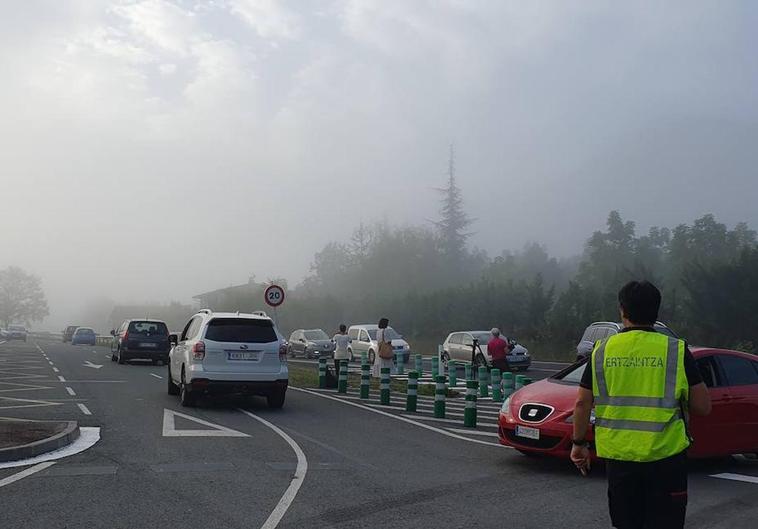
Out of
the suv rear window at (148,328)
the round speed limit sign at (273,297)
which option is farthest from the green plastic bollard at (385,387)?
the suv rear window at (148,328)

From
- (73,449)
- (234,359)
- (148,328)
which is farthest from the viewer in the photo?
(148,328)

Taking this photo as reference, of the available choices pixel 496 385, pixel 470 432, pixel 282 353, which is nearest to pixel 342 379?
pixel 496 385

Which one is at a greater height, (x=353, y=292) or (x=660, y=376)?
(x=353, y=292)

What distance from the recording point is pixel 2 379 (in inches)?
865

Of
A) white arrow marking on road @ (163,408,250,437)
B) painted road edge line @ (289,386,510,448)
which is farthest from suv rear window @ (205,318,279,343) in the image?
painted road edge line @ (289,386,510,448)

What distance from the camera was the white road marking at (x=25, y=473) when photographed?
8.19 m

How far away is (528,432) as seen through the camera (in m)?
9.55

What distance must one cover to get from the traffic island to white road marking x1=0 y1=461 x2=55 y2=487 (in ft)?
1.39

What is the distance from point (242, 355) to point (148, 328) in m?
18.0

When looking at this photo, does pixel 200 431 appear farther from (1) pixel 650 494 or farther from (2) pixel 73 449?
(1) pixel 650 494

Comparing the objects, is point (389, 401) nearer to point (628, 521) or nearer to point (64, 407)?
point (64, 407)

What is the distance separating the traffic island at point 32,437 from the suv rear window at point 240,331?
4009mm

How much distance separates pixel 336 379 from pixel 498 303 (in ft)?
94.8

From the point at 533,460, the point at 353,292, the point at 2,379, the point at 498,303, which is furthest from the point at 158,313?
the point at 533,460
